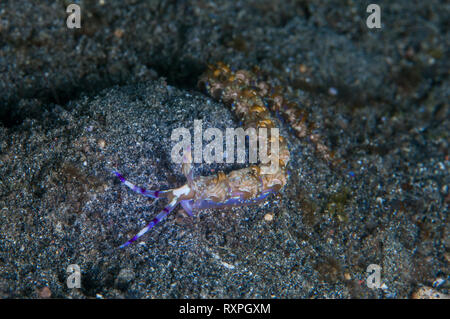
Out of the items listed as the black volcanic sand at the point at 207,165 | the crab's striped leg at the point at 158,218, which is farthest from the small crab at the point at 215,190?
the black volcanic sand at the point at 207,165

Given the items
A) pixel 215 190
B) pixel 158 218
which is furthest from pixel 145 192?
pixel 215 190

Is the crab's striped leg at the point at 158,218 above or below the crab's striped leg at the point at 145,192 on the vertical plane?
below

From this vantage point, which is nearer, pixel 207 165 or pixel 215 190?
pixel 215 190

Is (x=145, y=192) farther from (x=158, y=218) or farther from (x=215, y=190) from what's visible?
(x=215, y=190)

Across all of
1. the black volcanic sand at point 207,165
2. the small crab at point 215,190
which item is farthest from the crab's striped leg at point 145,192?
the black volcanic sand at point 207,165

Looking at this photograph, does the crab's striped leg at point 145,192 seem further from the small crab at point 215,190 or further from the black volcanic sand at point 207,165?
the black volcanic sand at point 207,165
